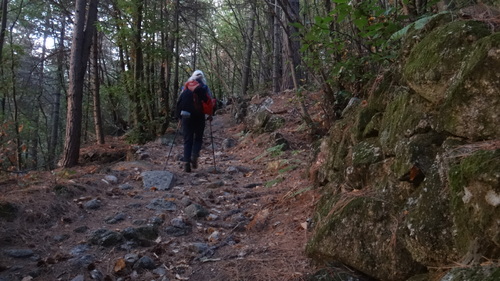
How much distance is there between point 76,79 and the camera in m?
8.85

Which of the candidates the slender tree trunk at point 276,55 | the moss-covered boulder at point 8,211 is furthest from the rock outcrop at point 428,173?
the slender tree trunk at point 276,55

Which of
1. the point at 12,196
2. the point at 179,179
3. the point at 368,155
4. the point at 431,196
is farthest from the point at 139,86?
the point at 431,196

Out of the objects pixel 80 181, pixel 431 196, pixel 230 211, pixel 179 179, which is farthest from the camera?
pixel 179 179

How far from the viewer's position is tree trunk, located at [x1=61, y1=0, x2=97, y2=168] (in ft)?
28.9

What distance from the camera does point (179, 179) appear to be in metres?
7.26

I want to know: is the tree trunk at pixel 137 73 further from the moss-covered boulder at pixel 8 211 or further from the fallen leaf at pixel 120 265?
the fallen leaf at pixel 120 265

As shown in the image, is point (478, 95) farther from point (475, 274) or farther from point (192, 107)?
point (192, 107)

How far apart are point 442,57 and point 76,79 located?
26.7 ft

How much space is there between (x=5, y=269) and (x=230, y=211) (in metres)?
2.80

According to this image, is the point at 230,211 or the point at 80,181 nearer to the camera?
the point at 230,211

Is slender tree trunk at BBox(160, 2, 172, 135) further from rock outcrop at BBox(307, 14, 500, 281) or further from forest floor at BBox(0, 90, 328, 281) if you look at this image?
rock outcrop at BBox(307, 14, 500, 281)

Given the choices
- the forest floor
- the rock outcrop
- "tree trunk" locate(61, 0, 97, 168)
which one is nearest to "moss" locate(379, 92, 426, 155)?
the rock outcrop

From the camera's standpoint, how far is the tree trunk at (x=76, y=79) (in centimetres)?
880

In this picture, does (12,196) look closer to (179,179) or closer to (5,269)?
(5,269)
